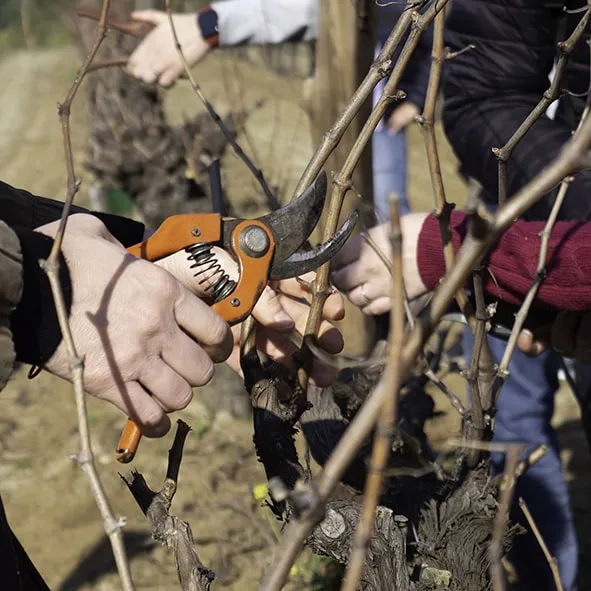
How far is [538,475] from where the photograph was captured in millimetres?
2719

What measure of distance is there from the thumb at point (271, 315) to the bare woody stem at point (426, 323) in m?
0.74

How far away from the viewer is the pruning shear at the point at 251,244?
1.56 m

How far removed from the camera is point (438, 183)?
1.62m

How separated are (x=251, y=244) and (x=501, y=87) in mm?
1093

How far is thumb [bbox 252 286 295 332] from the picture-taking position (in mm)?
1621

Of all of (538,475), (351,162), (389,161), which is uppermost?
(351,162)

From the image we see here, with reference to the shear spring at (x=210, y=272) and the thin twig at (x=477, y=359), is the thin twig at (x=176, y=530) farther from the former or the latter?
the thin twig at (x=477, y=359)

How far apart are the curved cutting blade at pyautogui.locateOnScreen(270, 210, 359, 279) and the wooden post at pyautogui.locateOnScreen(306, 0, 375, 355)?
873 mm

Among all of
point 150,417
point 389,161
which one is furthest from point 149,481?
point 150,417

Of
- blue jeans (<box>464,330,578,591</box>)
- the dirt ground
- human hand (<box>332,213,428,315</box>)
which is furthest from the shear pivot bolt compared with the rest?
blue jeans (<box>464,330,578,591</box>)

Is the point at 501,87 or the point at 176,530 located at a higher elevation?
the point at 501,87

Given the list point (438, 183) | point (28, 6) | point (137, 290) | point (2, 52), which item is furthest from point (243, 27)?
point (28, 6)

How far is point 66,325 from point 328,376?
0.77m

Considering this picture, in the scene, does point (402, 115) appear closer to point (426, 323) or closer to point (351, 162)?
point (351, 162)
